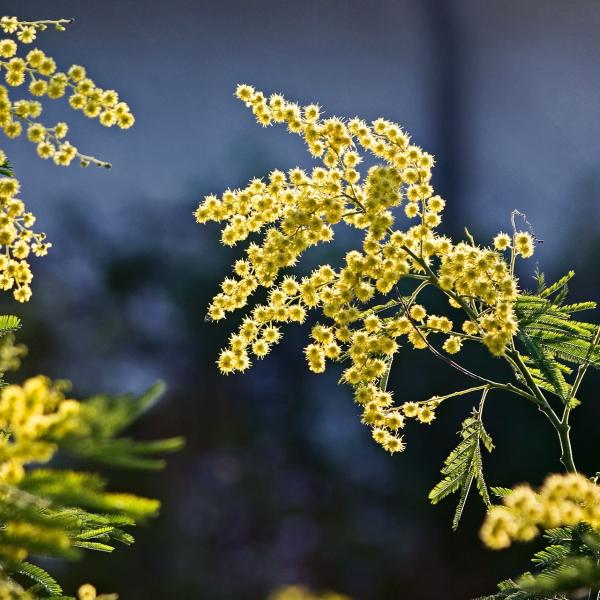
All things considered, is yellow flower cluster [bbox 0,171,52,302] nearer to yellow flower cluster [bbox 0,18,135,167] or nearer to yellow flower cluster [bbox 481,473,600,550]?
yellow flower cluster [bbox 0,18,135,167]

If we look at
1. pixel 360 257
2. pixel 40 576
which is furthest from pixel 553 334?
pixel 40 576

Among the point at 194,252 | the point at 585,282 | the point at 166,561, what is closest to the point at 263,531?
the point at 166,561

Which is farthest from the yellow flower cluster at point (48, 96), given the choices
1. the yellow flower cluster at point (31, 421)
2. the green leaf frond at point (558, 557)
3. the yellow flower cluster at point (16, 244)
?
the green leaf frond at point (558, 557)

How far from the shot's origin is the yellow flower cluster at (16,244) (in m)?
1.79

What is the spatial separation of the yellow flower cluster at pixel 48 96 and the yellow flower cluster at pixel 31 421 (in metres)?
0.70

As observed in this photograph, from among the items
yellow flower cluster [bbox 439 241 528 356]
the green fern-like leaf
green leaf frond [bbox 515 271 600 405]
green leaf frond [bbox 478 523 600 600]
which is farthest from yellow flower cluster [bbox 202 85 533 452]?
the green fern-like leaf

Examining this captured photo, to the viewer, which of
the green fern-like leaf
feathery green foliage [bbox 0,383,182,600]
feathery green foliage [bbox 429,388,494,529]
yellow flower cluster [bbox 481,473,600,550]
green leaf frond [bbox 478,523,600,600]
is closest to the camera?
feathery green foliage [bbox 0,383,182,600]

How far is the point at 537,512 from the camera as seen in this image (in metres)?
1.21

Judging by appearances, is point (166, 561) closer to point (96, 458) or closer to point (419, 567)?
point (419, 567)

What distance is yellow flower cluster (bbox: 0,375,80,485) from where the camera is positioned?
101cm

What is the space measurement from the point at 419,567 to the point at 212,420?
7.39 feet

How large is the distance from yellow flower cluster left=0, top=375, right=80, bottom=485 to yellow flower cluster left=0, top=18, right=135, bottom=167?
70cm

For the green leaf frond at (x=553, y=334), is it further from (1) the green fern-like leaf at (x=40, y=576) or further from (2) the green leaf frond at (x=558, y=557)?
(1) the green fern-like leaf at (x=40, y=576)

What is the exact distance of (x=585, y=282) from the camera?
7227 millimetres
